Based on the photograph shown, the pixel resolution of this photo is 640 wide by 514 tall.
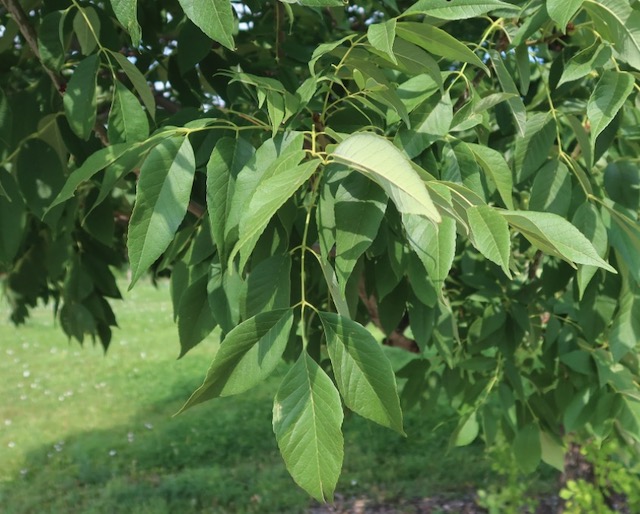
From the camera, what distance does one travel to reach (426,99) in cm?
98

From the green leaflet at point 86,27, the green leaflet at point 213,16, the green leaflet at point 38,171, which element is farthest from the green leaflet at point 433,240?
the green leaflet at point 38,171

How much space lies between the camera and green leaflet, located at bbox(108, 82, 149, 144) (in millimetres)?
969

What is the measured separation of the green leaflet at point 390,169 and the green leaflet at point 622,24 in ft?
1.44

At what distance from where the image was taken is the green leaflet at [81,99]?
0.99 m

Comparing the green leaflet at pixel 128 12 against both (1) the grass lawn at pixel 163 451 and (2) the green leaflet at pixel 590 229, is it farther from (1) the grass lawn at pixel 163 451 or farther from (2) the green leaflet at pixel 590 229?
(1) the grass lawn at pixel 163 451

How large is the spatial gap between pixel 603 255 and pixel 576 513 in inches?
68.8

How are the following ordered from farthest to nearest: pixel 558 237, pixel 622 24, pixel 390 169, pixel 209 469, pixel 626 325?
1. pixel 209 469
2. pixel 626 325
3. pixel 622 24
4. pixel 558 237
5. pixel 390 169

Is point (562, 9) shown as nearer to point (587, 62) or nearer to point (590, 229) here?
point (587, 62)

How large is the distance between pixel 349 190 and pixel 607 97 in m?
0.37

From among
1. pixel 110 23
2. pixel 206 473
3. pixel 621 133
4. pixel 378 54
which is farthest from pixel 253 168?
pixel 206 473

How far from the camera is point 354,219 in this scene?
0.79 metres

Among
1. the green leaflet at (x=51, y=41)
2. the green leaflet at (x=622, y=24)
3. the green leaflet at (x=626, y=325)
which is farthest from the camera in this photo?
the green leaflet at (x=626, y=325)

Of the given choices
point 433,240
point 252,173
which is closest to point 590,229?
point 433,240

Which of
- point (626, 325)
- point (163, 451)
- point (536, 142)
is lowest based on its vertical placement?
point (163, 451)
